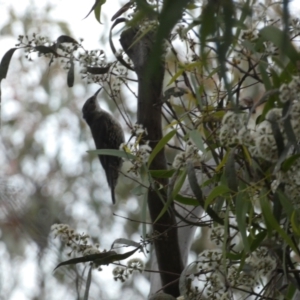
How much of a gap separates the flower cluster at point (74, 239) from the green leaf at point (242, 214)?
354mm

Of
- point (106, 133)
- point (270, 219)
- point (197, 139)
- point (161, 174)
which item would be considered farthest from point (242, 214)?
point (106, 133)

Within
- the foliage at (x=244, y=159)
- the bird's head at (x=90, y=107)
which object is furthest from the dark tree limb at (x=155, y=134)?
the bird's head at (x=90, y=107)

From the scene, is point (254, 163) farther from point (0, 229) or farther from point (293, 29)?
point (0, 229)

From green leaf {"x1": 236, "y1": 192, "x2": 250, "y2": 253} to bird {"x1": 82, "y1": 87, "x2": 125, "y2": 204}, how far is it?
1.97 meters

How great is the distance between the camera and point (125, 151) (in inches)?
51.9

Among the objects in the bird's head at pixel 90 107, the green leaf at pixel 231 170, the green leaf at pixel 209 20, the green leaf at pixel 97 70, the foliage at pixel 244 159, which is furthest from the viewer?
the bird's head at pixel 90 107

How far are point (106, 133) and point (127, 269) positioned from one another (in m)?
1.92

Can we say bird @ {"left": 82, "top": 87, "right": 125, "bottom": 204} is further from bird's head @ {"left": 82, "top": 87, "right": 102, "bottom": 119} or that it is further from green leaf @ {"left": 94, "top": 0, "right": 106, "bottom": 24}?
green leaf @ {"left": 94, "top": 0, "right": 106, "bottom": 24}

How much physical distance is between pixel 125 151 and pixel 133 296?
3201 millimetres

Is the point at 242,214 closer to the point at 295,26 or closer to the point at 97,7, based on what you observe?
the point at 295,26

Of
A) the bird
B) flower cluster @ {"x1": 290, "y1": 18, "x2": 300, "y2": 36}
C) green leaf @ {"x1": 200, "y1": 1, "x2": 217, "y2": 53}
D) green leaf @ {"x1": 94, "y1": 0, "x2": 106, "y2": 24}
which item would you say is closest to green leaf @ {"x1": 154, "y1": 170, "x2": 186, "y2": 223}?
flower cluster @ {"x1": 290, "y1": 18, "x2": 300, "y2": 36}

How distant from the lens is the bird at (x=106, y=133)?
3.20 metres

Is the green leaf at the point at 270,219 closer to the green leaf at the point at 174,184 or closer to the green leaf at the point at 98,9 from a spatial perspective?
the green leaf at the point at 174,184

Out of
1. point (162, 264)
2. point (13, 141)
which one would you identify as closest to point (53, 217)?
point (13, 141)
